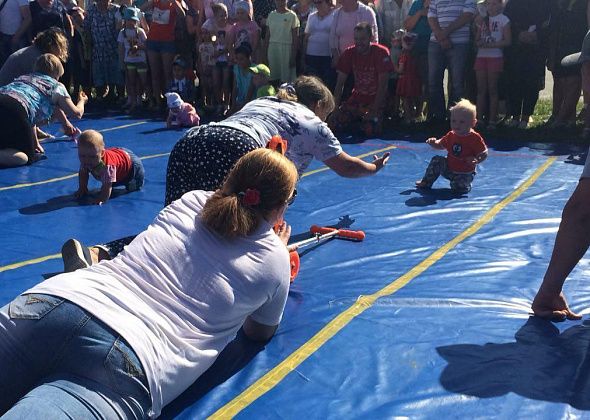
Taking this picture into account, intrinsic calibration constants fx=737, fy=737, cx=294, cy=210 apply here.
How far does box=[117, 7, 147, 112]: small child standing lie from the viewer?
12.4 meters

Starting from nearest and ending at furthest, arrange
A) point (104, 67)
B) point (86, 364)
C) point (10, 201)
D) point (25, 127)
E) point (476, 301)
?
point (86, 364), point (476, 301), point (10, 201), point (25, 127), point (104, 67)

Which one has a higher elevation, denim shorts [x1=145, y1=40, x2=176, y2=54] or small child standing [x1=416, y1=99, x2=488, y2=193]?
denim shorts [x1=145, y1=40, x2=176, y2=54]

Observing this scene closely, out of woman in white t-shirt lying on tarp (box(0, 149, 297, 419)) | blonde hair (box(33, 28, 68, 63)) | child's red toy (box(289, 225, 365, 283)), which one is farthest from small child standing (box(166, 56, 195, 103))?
woman in white t-shirt lying on tarp (box(0, 149, 297, 419))

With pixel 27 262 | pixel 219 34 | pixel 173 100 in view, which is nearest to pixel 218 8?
pixel 219 34

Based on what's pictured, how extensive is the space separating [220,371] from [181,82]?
9.20 m

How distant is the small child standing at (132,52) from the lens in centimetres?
1236

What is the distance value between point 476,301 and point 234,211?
1.87 meters

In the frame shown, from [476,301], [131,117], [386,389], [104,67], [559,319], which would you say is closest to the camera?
[386,389]

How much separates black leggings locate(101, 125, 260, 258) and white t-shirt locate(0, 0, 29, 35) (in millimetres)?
8621

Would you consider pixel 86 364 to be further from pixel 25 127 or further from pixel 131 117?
pixel 131 117

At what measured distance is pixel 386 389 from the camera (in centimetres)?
330

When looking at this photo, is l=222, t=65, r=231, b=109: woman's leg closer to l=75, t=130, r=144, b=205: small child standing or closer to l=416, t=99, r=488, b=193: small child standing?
l=75, t=130, r=144, b=205: small child standing

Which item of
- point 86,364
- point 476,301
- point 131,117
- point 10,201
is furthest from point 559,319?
point 131,117

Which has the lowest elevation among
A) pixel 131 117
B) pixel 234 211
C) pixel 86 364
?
→ pixel 131 117
